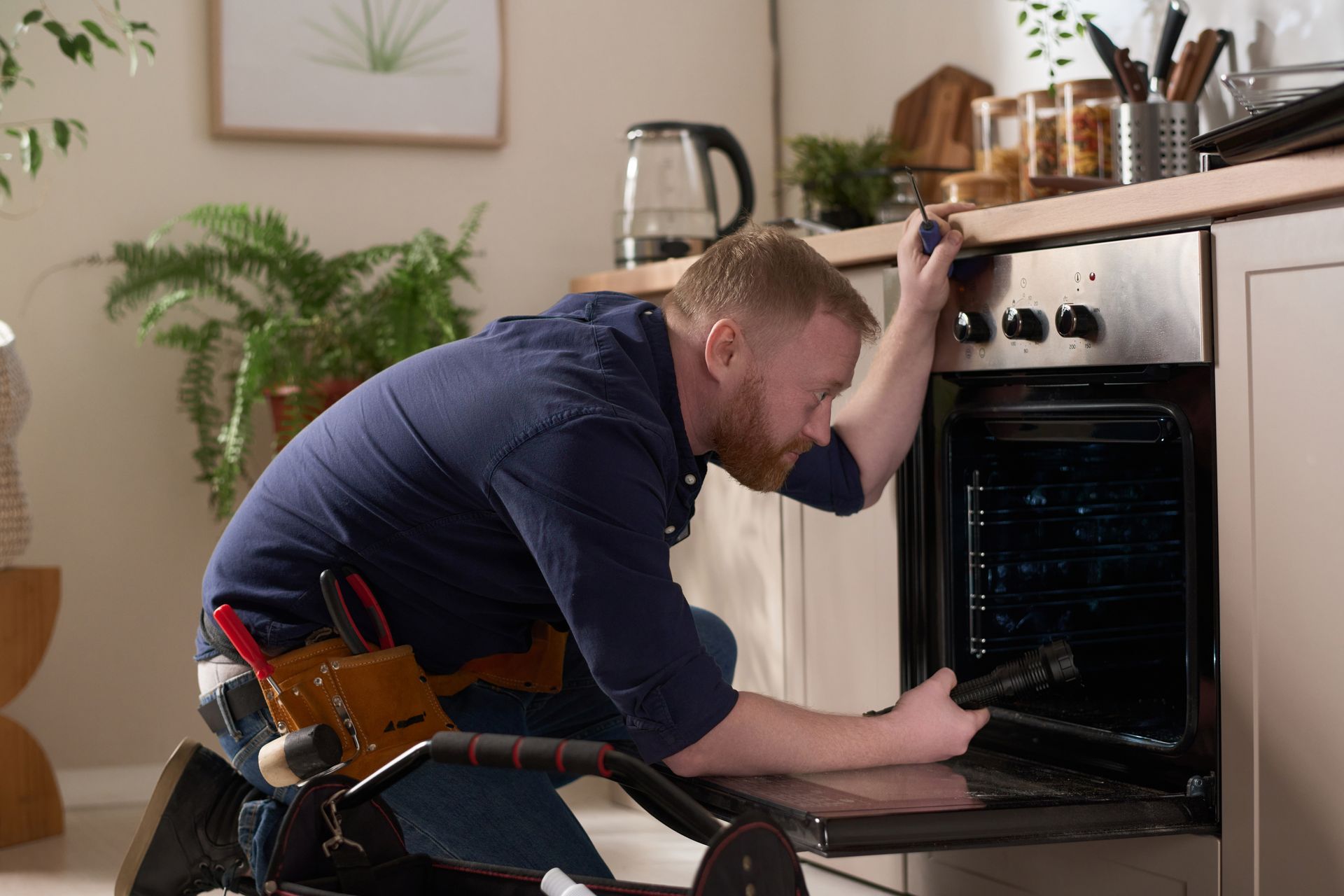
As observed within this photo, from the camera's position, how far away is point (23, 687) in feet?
8.21

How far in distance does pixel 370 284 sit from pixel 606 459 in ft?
6.01

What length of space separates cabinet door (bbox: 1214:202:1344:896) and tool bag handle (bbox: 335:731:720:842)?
0.71 meters

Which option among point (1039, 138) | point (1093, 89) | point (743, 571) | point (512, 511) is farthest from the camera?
point (743, 571)

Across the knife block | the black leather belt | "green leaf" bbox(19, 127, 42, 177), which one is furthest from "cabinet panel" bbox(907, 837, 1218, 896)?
"green leaf" bbox(19, 127, 42, 177)

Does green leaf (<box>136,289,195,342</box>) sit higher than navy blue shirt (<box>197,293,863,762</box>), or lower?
higher

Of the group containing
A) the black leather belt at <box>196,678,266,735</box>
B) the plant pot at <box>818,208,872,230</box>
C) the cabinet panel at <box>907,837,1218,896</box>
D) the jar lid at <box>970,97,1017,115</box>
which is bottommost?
the cabinet panel at <box>907,837,1218,896</box>

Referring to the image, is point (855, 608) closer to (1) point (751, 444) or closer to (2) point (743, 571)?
(2) point (743, 571)

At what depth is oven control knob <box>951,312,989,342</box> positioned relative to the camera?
69.2 inches

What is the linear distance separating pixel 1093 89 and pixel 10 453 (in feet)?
6.48

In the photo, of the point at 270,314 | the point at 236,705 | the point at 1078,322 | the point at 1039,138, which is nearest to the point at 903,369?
the point at 1078,322

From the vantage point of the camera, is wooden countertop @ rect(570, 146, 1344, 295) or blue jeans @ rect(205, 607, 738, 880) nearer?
wooden countertop @ rect(570, 146, 1344, 295)

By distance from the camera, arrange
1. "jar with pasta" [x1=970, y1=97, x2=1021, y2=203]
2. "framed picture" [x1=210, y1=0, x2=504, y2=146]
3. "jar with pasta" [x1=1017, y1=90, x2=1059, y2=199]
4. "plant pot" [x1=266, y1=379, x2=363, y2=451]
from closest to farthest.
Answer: "jar with pasta" [x1=1017, y1=90, x2=1059, y2=199], "jar with pasta" [x1=970, y1=97, x2=1021, y2=203], "plant pot" [x1=266, y1=379, x2=363, y2=451], "framed picture" [x1=210, y1=0, x2=504, y2=146]

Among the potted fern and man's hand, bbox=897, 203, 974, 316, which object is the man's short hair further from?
the potted fern

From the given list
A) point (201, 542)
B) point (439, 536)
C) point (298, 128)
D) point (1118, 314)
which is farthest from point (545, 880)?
point (298, 128)
